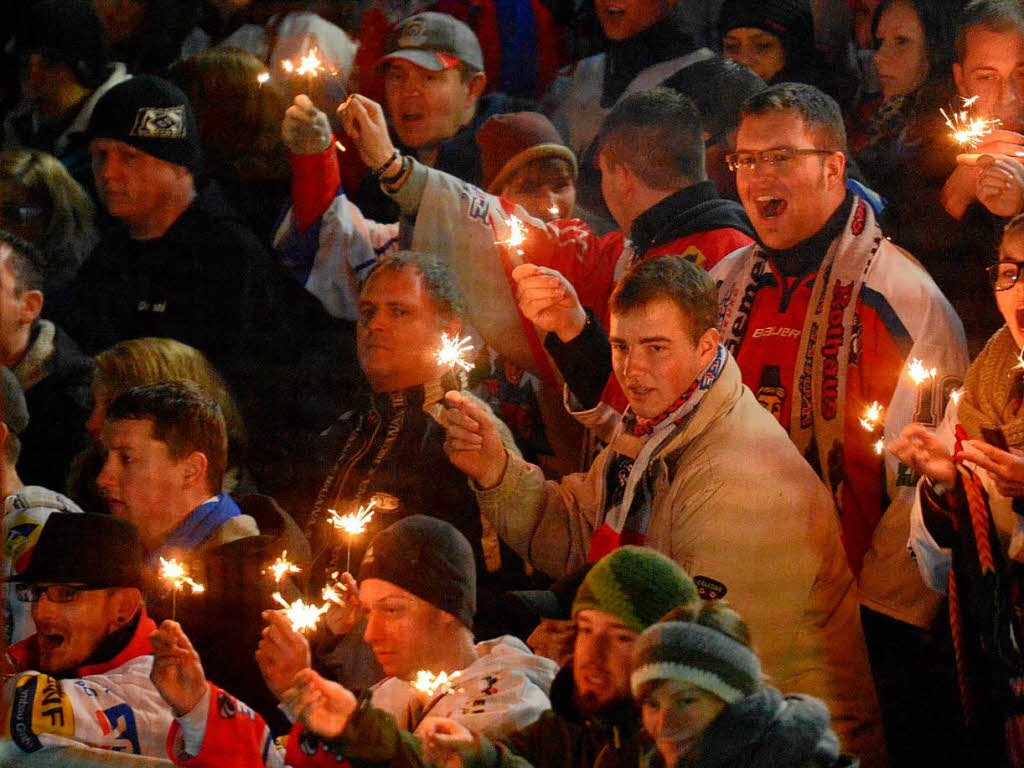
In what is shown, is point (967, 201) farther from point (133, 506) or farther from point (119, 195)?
point (119, 195)

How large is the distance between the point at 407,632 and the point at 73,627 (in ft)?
3.07

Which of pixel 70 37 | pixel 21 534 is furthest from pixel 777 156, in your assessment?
pixel 70 37

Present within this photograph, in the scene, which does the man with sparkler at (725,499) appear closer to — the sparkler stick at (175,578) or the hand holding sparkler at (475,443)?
the hand holding sparkler at (475,443)

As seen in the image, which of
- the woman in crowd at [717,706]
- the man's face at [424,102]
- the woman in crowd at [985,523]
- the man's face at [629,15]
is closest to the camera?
the woman in crowd at [717,706]

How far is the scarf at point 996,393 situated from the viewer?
4.07m

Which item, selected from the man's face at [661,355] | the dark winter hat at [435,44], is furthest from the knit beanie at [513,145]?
the man's face at [661,355]

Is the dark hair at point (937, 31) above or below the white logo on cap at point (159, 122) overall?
above

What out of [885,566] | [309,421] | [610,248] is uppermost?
[610,248]

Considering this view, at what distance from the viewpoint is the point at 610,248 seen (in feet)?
18.4

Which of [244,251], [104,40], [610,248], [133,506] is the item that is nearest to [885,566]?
[610,248]

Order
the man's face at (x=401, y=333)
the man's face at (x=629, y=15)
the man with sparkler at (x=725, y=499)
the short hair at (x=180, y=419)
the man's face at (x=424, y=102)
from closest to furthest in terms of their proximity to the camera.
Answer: the man with sparkler at (x=725, y=499) → the short hair at (x=180, y=419) → the man's face at (x=401, y=333) → the man's face at (x=629, y=15) → the man's face at (x=424, y=102)

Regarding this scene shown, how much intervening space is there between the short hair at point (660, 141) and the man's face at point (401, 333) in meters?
0.81

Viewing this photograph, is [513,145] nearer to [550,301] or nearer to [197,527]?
[550,301]

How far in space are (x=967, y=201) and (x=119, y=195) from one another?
3215 millimetres
